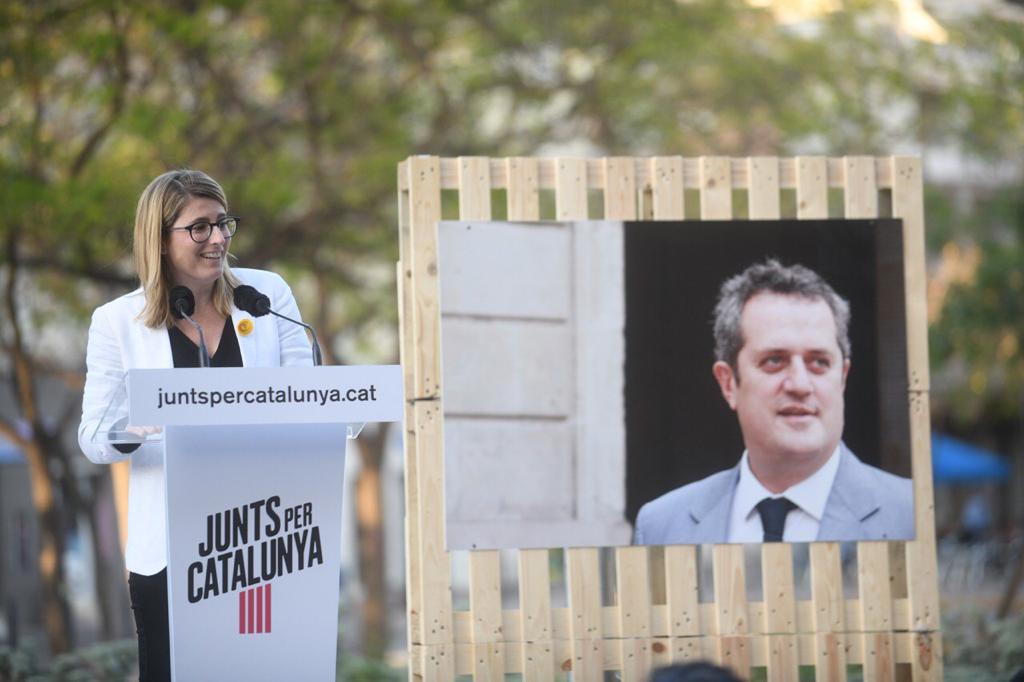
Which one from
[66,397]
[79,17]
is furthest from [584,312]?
[66,397]

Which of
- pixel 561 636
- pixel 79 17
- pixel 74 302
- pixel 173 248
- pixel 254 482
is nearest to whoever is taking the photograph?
pixel 254 482

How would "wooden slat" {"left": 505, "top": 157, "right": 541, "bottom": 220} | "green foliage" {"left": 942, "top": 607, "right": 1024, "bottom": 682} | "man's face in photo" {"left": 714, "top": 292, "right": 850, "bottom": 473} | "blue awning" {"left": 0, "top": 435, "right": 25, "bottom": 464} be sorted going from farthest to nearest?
"blue awning" {"left": 0, "top": 435, "right": 25, "bottom": 464} → "green foliage" {"left": 942, "top": 607, "right": 1024, "bottom": 682} → "man's face in photo" {"left": 714, "top": 292, "right": 850, "bottom": 473} → "wooden slat" {"left": 505, "top": 157, "right": 541, "bottom": 220}

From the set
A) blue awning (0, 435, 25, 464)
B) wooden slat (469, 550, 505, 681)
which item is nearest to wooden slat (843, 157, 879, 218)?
wooden slat (469, 550, 505, 681)

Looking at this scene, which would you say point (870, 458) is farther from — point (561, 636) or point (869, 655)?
point (561, 636)

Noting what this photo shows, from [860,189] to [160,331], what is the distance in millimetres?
3227

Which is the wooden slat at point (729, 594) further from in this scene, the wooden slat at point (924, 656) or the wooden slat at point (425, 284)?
the wooden slat at point (425, 284)

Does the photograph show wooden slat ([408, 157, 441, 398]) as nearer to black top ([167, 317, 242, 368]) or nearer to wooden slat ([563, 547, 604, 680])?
wooden slat ([563, 547, 604, 680])

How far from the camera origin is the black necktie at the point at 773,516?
598 cm

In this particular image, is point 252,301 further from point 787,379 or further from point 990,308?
point 990,308

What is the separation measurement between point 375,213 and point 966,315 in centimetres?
644

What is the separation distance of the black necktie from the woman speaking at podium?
2.47m

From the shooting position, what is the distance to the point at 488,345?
587 centimetres

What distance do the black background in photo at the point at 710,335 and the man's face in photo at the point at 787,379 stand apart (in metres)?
0.06

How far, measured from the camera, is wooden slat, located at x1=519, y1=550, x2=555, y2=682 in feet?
18.9
